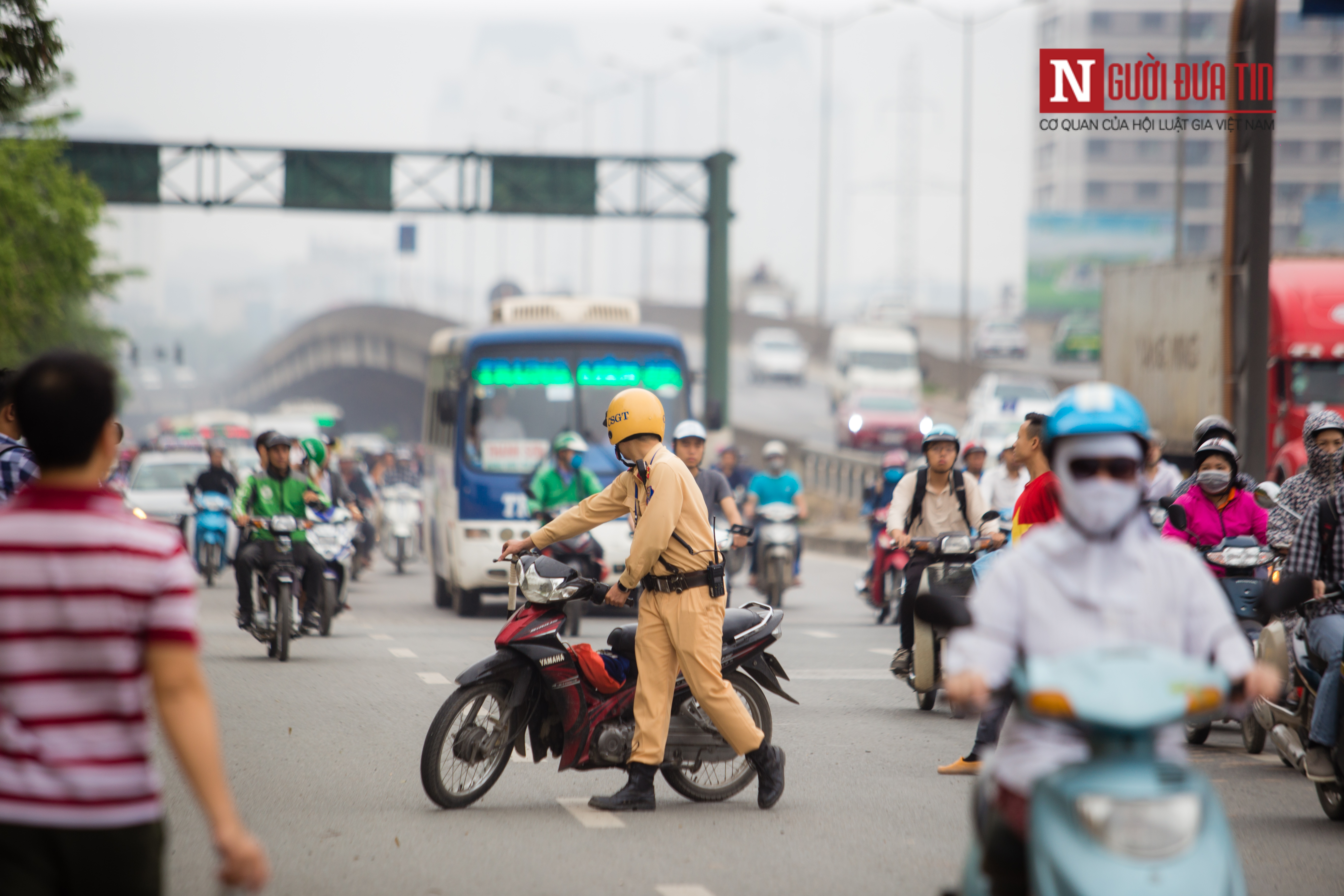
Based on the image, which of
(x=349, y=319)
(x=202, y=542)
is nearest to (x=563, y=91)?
(x=349, y=319)

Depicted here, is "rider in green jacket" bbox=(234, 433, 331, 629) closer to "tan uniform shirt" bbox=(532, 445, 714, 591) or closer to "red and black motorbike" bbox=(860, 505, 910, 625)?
"red and black motorbike" bbox=(860, 505, 910, 625)

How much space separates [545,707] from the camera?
7.57 metres

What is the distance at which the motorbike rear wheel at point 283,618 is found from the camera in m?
13.4

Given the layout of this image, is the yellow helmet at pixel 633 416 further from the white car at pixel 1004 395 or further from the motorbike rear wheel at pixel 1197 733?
the white car at pixel 1004 395

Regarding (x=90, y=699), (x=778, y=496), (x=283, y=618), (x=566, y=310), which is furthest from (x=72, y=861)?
(x=566, y=310)

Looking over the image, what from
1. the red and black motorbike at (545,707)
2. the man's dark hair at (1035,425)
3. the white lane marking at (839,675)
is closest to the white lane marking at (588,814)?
the red and black motorbike at (545,707)

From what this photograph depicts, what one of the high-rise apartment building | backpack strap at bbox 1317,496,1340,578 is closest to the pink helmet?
backpack strap at bbox 1317,496,1340,578

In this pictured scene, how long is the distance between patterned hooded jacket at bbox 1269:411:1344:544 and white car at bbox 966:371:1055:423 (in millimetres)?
28499

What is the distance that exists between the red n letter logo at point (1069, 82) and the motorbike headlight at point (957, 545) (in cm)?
1022

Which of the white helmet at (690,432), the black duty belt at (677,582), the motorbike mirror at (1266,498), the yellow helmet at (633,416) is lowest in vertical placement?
the black duty belt at (677,582)

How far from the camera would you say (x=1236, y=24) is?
17.0m

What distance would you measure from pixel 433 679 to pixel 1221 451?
5.62 metres

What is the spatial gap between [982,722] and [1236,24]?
1083 centimetres

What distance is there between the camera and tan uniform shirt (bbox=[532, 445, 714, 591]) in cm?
718
